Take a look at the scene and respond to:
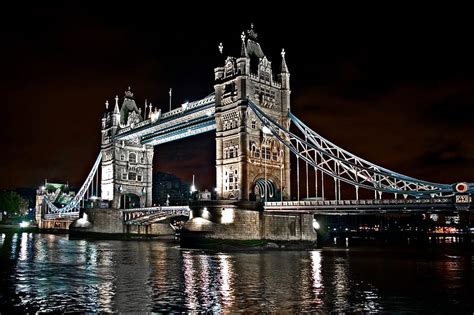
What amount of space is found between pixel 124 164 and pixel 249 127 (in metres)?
38.7

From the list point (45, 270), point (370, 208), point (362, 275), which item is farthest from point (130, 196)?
point (362, 275)

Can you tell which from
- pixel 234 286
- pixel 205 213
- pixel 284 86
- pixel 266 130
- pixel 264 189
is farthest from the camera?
pixel 284 86

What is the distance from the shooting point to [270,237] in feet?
181

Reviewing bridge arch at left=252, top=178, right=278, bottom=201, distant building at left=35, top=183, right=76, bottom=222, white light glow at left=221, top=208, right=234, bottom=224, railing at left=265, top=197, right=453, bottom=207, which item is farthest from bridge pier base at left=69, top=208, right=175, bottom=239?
distant building at left=35, top=183, right=76, bottom=222

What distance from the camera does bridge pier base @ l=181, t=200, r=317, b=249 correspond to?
52812 mm

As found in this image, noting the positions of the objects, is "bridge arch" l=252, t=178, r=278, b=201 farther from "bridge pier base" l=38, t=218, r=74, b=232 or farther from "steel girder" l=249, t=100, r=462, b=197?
"bridge pier base" l=38, t=218, r=74, b=232

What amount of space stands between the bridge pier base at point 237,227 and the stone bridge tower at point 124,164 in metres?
41.1

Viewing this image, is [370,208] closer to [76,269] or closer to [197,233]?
[197,233]

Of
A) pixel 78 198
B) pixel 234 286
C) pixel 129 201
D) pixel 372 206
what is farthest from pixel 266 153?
pixel 78 198

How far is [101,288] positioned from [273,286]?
315 inches

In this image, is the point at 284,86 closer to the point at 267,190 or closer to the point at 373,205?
the point at 267,190

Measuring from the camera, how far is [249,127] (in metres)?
62.7

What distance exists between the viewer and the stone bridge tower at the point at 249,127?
62125 millimetres

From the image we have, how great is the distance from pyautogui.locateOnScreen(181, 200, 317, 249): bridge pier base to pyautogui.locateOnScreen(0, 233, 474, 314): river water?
44.7 feet
